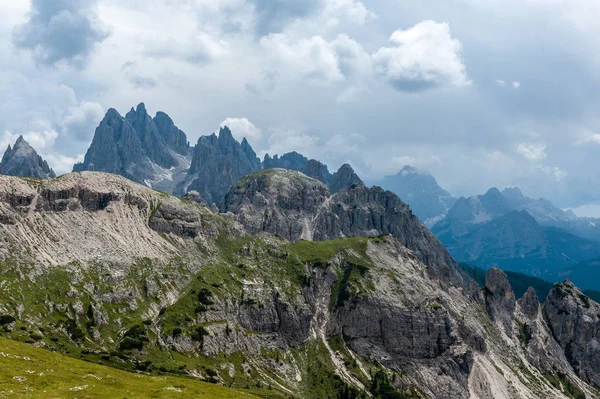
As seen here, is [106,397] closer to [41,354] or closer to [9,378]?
[9,378]

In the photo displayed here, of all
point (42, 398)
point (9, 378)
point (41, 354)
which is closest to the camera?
point (42, 398)

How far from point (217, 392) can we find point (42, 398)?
194ft

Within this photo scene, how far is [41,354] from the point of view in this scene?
160375mm

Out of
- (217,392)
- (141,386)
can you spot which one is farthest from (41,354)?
(217,392)

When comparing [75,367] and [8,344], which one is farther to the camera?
[8,344]

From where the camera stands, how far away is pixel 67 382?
120062mm

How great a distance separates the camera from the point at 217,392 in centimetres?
15125

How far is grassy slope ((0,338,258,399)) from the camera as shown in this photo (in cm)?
10881

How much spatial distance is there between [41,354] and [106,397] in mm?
60938

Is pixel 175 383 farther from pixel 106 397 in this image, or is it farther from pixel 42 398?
pixel 42 398

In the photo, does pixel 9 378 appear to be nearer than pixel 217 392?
Yes

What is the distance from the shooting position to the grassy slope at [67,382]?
10881cm

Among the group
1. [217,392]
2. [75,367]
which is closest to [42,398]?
[75,367]

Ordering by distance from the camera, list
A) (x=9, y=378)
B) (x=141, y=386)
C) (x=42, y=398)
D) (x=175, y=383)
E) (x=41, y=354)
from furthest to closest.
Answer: (x=41, y=354)
(x=175, y=383)
(x=141, y=386)
(x=9, y=378)
(x=42, y=398)
